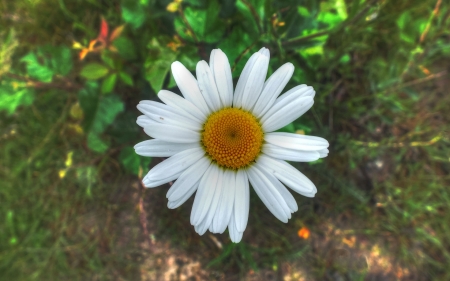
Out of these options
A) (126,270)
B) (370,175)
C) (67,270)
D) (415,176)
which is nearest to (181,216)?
(126,270)

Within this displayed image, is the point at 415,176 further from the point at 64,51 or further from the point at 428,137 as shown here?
the point at 64,51

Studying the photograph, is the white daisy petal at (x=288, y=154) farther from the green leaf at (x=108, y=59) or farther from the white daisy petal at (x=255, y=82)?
the green leaf at (x=108, y=59)

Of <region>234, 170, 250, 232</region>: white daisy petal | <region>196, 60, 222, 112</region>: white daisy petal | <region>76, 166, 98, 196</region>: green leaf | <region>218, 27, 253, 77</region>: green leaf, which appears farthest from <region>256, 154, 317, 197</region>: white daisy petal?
<region>76, 166, 98, 196</region>: green leaf

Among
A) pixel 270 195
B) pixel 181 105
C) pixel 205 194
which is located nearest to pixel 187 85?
pixel 181 105

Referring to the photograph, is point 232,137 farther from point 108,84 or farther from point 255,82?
point 108,84

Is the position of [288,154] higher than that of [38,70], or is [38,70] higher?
[38,70]

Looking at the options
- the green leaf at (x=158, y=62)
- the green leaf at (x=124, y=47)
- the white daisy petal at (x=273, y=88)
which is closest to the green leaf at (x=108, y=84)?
the green leaf at (x=124, y=47)
